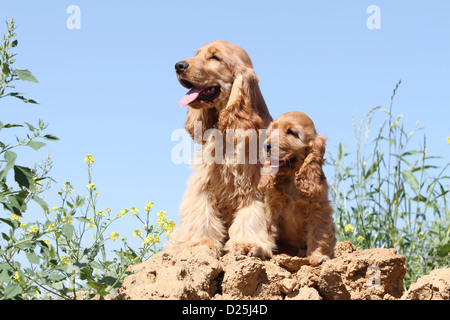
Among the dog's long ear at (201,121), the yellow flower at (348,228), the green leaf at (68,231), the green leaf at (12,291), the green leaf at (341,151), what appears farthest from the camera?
the green leaf at (341,151)

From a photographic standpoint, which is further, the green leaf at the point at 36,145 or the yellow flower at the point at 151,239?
the yellow flower at the point at 151,239

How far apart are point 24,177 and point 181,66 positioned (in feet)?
6.56

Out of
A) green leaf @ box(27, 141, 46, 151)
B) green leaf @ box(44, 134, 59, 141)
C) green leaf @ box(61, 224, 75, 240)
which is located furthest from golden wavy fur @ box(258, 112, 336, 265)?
green leaf @ box(27, 141, 46, 151)

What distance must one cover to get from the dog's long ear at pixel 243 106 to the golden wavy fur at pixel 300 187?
0.21 m

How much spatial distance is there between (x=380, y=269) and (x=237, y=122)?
192 centimetres

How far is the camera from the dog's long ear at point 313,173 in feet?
18.4

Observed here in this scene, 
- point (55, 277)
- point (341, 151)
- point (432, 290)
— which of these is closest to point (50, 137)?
point (55, 277)

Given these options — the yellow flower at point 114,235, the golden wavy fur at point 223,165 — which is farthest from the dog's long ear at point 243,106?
the yellow flower at point 114,235

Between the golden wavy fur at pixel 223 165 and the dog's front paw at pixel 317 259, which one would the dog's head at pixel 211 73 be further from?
the dog's front paw at pixel 317 259

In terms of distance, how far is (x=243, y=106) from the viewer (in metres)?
5.83

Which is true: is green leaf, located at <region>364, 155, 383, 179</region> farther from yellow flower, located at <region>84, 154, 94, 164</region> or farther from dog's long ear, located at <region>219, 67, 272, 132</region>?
yellow flower, located at <region>84, 154, 94, 164</region>

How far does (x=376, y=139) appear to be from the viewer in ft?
27.1

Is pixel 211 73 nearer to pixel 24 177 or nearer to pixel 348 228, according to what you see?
pixel 24 177

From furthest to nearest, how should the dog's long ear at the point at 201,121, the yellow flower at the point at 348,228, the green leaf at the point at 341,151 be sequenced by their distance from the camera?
the green leaf at the point at 341,151
the yellow flower at the point at 348,228
the dog's long ear at the point at 201,121
